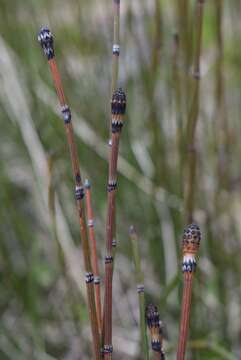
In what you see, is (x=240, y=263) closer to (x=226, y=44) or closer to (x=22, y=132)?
(x=22, y=132)

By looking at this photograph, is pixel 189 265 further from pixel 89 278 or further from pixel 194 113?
pixel 194 113

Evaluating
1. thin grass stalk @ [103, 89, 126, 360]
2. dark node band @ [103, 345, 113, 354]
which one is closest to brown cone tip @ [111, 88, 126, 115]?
thin grass stalk @ [103, 89, 126, 360]

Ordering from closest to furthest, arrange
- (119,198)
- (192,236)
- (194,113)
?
(192,236), (194,113), (119,198)

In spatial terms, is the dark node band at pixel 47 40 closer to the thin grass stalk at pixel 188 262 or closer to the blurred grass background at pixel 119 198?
the thin grass stalk at pixel 188 262

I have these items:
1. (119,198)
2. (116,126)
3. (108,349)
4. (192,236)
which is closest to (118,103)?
(116,126)

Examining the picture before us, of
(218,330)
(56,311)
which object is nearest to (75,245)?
(56,311)

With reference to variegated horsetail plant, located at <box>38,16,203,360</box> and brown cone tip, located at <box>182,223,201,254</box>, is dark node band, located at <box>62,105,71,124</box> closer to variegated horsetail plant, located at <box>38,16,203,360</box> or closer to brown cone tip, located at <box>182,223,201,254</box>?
variegated horsetail plant, located at <box>38,16,203,360</box>

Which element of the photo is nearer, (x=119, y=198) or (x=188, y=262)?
(x=188, y=262)

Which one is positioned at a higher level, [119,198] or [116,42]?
[119,198]
